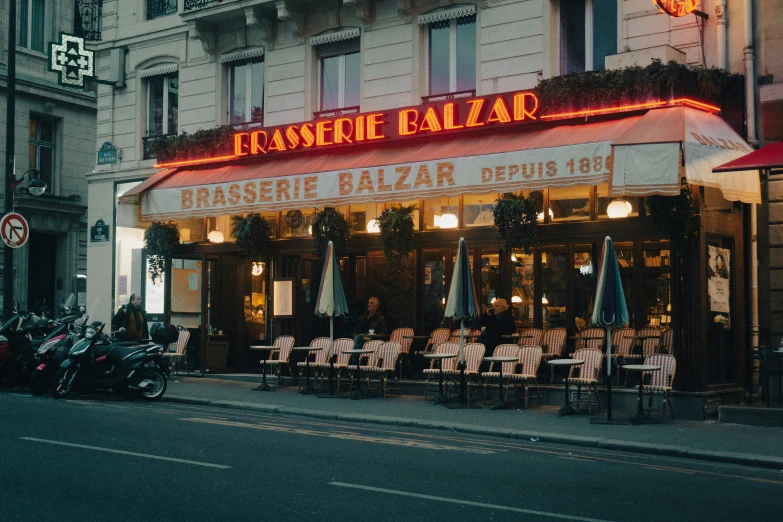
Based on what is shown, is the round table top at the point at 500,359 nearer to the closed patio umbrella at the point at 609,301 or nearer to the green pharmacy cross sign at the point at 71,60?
the closed patio umbrella at the point at 609,301

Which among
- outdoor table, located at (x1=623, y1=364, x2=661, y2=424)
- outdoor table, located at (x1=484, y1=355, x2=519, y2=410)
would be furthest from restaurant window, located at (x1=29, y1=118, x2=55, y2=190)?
outdoor table, located at (x1=623, y1=364, x2=661, y2=424)

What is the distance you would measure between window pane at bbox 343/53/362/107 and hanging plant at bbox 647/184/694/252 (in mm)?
7366

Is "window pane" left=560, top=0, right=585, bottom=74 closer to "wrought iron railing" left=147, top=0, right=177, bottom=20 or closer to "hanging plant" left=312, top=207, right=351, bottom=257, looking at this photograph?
"hanging plant" left=312, top=207, right=351, bottom=257

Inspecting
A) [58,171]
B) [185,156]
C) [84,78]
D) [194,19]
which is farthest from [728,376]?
[58,171]

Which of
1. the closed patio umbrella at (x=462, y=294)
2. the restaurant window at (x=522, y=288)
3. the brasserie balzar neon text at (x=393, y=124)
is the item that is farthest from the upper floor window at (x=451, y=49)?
the closed patio umbrella at (x=462, y=294)

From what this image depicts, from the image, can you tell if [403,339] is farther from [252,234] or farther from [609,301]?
[609,301]

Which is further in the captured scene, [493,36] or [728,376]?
[493,36]

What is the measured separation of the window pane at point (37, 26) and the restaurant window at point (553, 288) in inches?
959

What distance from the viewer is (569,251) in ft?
53.3

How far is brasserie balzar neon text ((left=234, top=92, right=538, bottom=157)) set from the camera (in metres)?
16.2

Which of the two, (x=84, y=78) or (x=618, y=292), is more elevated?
(x=84, y=78)

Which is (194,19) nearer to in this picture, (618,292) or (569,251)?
(569,251)

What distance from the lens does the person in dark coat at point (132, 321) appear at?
19219mm

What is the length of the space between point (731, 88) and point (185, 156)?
11154mm
